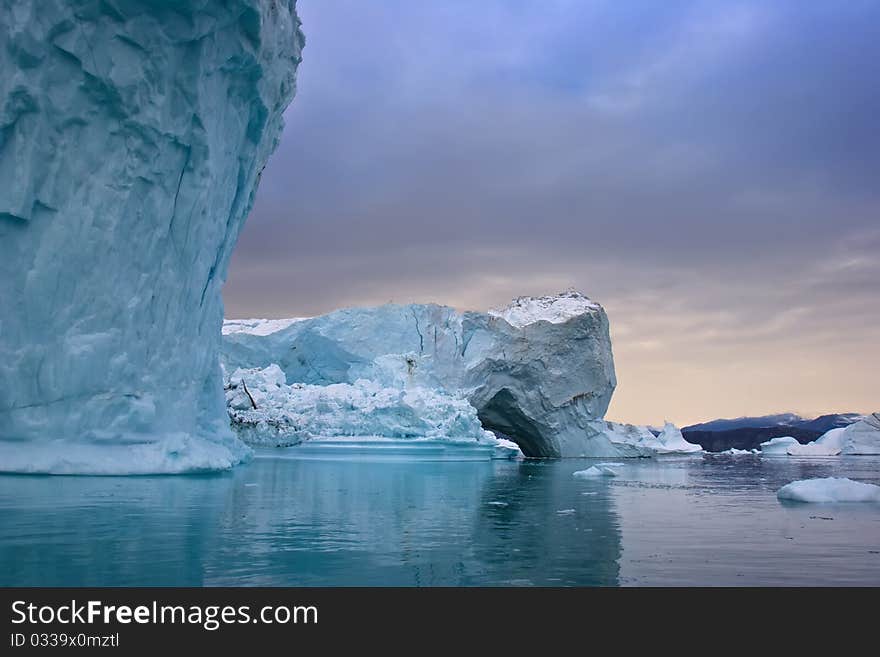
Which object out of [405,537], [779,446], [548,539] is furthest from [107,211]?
[779,446]

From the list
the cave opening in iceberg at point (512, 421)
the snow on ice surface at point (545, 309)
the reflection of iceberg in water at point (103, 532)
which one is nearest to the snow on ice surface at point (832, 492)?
the reflection of iceberg in water at point (103, 532)

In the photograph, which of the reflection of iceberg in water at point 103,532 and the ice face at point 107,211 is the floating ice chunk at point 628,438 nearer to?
the ice face at point 107,211

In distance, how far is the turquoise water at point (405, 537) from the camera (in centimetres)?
420

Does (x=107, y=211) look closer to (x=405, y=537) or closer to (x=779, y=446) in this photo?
(x=405, y=537)

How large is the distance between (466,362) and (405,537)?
884 inches

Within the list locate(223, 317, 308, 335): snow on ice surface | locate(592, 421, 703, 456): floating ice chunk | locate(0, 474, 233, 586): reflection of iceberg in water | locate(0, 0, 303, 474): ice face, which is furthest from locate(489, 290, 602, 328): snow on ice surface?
locate(0, 474, 233, 586): reflection of iceberg in water

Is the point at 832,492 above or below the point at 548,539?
above

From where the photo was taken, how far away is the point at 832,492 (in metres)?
9.63

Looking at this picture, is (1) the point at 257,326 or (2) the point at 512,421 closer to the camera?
(1) the point at 257,326

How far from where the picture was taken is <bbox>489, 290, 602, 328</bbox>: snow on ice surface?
1149 inches

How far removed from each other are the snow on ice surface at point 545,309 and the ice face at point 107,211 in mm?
18180

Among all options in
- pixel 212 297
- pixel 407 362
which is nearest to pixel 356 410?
pixel 407 362

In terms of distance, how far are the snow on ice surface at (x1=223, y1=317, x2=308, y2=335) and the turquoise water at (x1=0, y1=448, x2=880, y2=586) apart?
1811cm

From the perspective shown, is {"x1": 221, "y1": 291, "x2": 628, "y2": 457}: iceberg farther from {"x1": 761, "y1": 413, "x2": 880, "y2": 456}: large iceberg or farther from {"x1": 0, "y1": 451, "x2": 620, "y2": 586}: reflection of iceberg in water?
{"x1": 761, "y1": 413, "x2": 880, "y2": 456}: large iceberg
